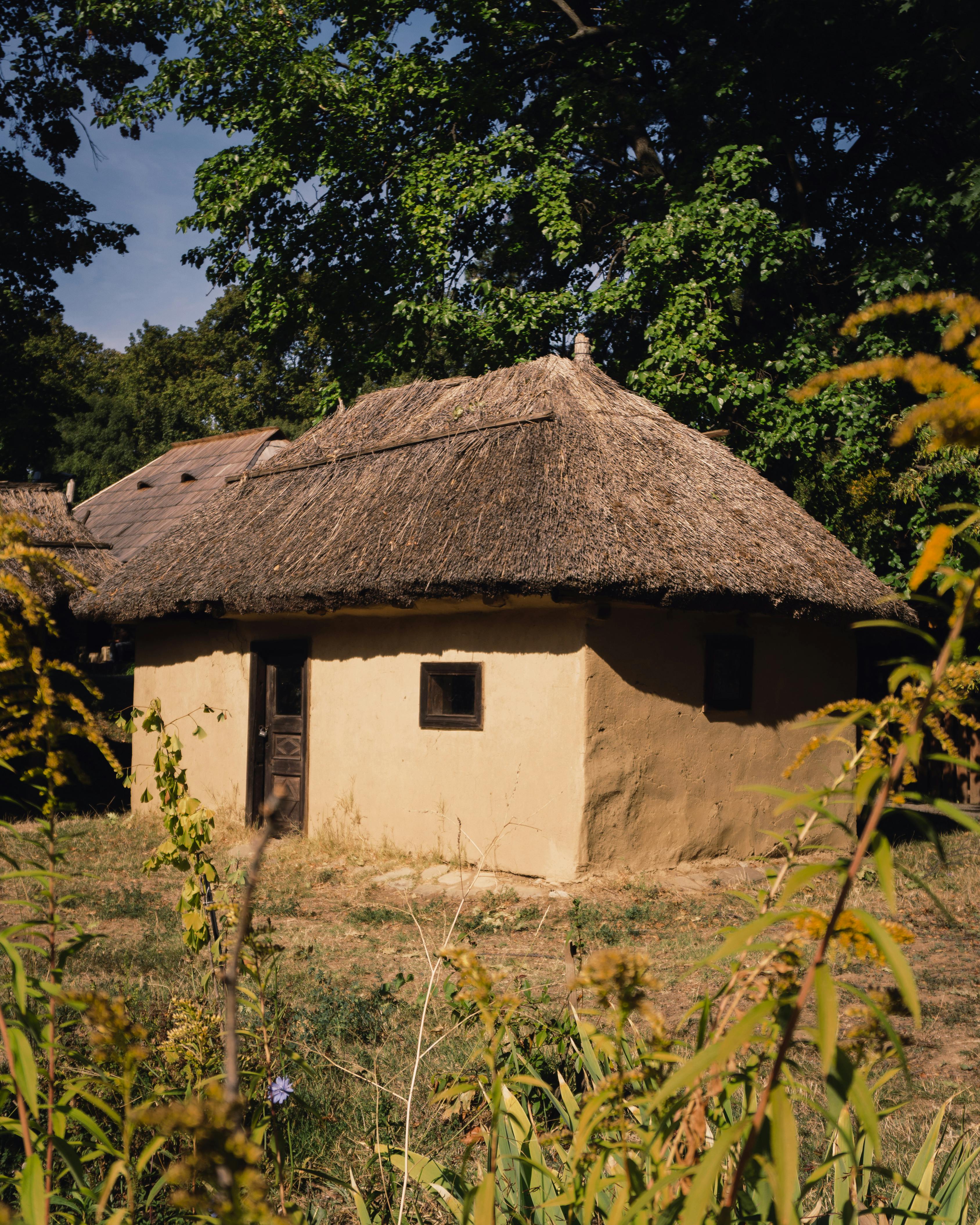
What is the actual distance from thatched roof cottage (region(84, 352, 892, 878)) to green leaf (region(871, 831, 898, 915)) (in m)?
5.30

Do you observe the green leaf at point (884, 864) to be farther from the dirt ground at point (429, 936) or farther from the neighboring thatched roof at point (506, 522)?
the neighboring thatched roof at point (506, 522)

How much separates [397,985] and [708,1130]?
2.94 meters

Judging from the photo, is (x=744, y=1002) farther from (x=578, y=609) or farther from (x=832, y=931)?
(x=578, y=609)

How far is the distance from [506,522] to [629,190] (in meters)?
7.73

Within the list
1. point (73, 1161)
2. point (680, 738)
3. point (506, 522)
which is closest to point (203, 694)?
point (506, 522)

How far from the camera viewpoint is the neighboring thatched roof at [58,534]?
10898mm

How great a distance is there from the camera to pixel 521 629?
721 centimetres

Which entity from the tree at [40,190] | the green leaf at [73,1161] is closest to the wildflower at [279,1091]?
the green leaf at [73,1161]

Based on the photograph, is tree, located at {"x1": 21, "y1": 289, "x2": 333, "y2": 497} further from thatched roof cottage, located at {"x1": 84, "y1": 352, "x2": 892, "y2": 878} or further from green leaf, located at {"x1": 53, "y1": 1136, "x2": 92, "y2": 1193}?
Result: green leaf, located at {"x1": 53, "y1": 1136, "x2": 92, "y2": 1193}

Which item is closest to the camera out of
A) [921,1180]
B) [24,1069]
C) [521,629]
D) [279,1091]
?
[24,1069]

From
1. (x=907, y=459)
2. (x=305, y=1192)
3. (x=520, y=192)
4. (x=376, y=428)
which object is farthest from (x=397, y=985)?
(x=520, y=192)

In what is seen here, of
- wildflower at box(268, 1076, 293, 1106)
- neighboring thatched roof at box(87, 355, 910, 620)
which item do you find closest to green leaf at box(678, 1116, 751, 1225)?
wildflower at box(268, 1076, 293, 1106)

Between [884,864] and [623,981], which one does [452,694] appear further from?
[884,864]

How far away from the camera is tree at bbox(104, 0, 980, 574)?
32.7 feet
